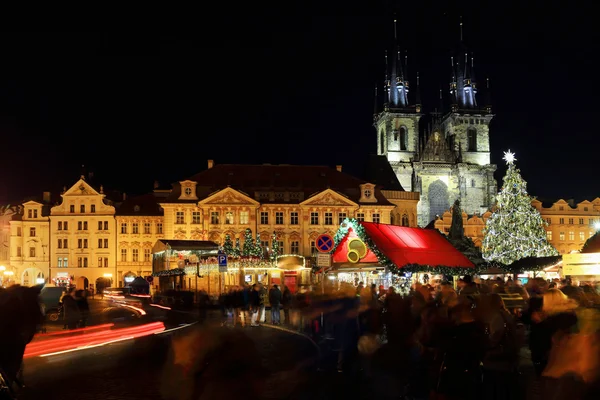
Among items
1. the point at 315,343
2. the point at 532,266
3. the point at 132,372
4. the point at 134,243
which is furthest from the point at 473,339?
the point at 134,243

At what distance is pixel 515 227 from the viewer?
46312mm

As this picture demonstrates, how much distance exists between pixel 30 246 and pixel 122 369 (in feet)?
217

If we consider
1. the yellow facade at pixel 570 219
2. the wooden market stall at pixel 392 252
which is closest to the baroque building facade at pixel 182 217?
the yellow facade at pixel 570 219

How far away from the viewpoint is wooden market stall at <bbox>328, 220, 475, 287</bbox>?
84.5 feet

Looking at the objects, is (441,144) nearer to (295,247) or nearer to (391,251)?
(295,247)

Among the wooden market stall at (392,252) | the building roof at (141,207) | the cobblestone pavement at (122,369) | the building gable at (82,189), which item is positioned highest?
the building gable at (82,189)

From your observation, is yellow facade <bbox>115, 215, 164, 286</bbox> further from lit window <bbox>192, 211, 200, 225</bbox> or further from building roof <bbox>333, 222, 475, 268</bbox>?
building roof <bbox>333, 222, 475, 268</bbox>

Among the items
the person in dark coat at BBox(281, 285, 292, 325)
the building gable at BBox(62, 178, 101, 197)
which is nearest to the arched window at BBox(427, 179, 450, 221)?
the building gable at BBox(62, 178, 101, 197)

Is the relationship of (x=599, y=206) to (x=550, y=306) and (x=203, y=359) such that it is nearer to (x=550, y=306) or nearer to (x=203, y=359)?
(x=550, y=306)

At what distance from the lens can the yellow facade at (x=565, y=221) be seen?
87.5 m

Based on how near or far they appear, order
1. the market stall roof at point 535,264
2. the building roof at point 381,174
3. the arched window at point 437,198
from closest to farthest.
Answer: the market stall roof at point 535,264, the building roof at point 381,174, the arched window at point 437,198

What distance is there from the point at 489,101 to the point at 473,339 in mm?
98921

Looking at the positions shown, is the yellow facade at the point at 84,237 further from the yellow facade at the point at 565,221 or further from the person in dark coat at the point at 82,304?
the person in dark coat at the point at 82,304

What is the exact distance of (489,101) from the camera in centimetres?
10344
